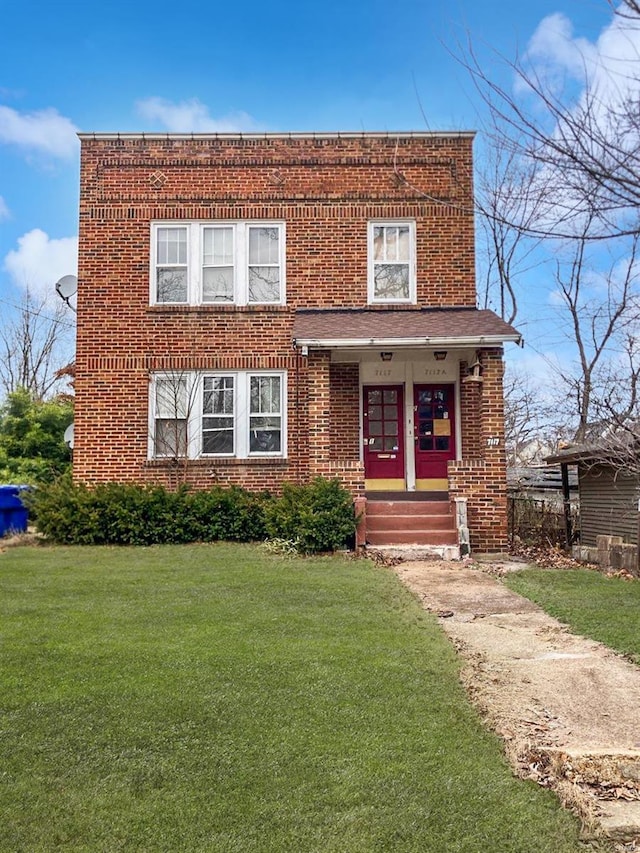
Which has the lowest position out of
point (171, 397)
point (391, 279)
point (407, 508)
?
point (407, 508)

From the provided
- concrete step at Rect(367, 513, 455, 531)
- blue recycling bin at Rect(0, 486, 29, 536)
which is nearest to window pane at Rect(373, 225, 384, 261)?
concrete step at Rect(367, 513, 455, 531)

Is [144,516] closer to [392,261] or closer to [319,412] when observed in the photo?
[319,412]

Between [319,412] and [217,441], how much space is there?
255 cm

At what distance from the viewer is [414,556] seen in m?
10.6

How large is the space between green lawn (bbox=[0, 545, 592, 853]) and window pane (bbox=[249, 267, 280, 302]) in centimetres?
768

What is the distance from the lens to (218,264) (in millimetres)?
13352

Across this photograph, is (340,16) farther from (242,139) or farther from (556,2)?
(242,139)

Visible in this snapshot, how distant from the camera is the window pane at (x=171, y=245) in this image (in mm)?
13352

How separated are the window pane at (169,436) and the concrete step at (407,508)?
12.7 ft

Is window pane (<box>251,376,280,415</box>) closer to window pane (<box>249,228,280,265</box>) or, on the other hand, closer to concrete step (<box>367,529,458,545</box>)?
window pane (<box>249,228,280,265</box>)

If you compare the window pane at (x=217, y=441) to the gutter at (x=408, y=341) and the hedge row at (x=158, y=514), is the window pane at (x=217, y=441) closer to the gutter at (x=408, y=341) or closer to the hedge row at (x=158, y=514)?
the hedge row at (x=158, y=514)

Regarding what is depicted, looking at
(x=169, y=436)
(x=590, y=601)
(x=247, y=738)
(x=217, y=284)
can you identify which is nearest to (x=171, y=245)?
(x=217, y=284)

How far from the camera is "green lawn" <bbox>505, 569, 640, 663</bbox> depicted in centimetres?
591

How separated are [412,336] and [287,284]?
312 centimetres
